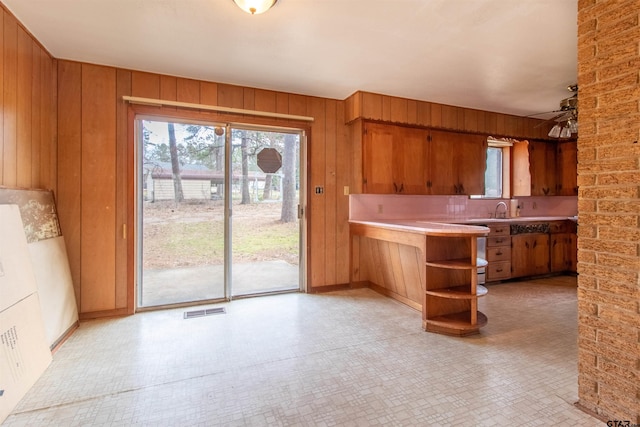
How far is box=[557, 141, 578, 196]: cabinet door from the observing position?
17.0 ft

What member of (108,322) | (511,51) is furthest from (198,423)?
(511,51)

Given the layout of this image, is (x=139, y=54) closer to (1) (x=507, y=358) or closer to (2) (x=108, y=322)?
(2) (x=108, y=322)

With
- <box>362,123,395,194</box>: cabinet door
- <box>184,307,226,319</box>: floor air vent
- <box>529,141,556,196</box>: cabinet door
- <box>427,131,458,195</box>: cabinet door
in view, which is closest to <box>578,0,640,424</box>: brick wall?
<box>362,123,395,194</box>: cabinet door

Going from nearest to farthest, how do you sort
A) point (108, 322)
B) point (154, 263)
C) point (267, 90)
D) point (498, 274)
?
point (108, 322), point (154, 263), point (267, 90), point (498, 274)

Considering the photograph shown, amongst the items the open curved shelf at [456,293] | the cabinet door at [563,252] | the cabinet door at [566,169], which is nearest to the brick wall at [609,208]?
the open curved shelf at [456,293]

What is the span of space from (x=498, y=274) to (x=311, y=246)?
2.76 m

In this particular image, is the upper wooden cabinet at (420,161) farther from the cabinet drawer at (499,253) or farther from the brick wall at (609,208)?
the brick wall at (609,208)

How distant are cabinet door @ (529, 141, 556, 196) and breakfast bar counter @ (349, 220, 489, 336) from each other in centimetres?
297

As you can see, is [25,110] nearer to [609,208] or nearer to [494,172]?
[609,208]

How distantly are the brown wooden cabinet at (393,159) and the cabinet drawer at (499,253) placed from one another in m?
1.29

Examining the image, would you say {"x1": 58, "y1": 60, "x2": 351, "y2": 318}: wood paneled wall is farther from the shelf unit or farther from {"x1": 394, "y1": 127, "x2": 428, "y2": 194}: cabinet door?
the shelf unit

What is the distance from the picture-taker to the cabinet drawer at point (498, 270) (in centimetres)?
436

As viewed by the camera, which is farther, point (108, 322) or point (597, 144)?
point (108, 322)

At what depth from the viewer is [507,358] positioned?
2338 millimetres
